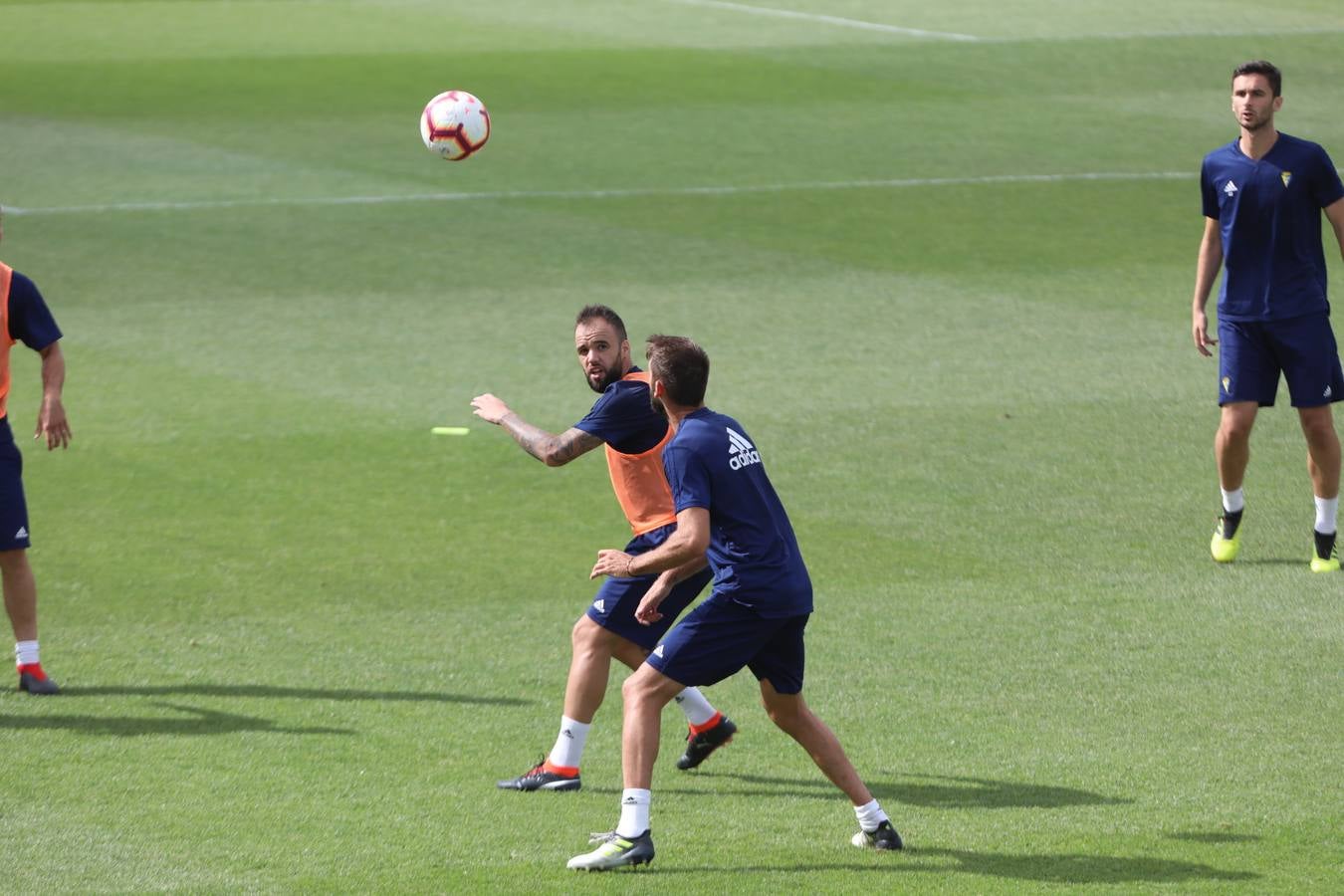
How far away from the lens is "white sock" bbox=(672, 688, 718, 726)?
8.04 m

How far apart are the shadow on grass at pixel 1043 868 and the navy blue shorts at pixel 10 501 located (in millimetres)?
4041

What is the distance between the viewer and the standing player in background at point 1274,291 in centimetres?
1034

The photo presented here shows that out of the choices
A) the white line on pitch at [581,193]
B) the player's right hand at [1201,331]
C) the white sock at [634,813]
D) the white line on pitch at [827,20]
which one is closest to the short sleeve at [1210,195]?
the player's right hand at [1201,331]

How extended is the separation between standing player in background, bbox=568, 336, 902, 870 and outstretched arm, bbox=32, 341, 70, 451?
353cm

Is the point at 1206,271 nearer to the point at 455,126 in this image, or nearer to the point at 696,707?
the point at 696,707

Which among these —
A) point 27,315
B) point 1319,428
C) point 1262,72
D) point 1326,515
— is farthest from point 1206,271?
point 27,315

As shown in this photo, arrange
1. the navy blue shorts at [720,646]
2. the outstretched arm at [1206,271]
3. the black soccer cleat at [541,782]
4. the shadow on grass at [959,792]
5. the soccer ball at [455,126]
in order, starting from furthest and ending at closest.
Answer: the soccer ball at [455,126], the outstretched arm at [1206,271], the black soccer cleat at [541,782], the shadow on grass at [959,792], the navy blue shorts at [720,646]

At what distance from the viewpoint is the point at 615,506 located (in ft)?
40.2

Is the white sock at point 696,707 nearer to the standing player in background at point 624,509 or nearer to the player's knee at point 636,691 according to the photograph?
the standing player in background at point 624,509

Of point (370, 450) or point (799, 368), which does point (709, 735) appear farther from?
point (799, 368)

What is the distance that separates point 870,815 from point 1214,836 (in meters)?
1.29

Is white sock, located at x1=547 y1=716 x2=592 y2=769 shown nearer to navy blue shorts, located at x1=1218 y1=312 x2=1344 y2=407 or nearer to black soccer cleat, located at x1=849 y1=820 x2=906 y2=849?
black soccer cleat, located at x1=849 y1=820 x2=906 y2=849

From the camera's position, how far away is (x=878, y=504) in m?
11.9

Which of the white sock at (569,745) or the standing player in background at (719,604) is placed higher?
the standing player in background at (719,604)
